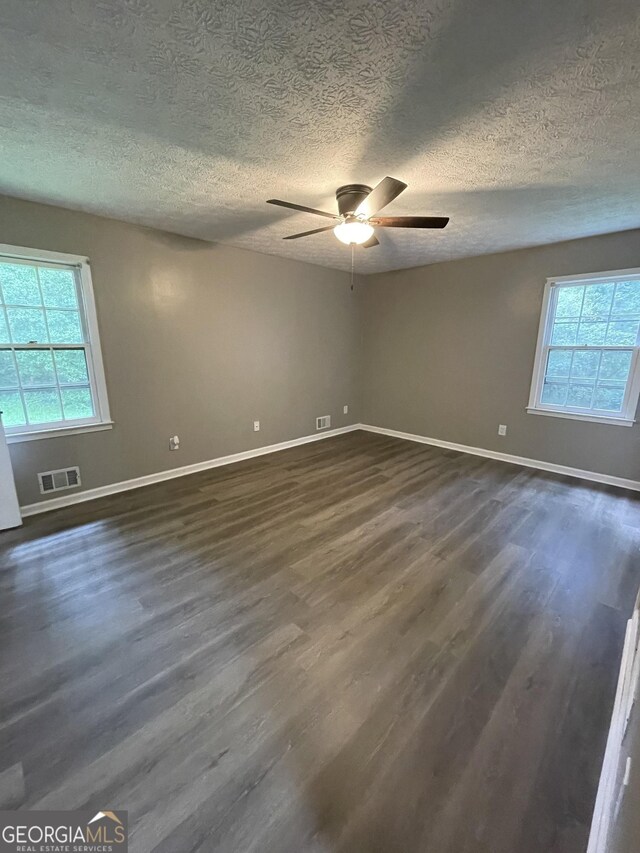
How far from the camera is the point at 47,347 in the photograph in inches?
119

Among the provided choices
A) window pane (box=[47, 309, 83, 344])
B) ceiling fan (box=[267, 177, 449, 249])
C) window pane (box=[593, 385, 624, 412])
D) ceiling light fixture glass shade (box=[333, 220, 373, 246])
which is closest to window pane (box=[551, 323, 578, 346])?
window pane (box=[593, 385, 624, 412])

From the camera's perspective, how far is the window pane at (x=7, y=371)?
9.28 ft

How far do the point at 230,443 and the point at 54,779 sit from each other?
336 centimetres

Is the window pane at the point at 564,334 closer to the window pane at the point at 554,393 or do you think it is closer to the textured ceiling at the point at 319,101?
the window pane at the point at 554,393

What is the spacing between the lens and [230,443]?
441 cm

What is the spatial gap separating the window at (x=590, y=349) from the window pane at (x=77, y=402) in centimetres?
487

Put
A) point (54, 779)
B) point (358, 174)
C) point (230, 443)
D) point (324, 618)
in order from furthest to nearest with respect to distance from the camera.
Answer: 1. point (230, 443)
2. point (358, 174)
3. point (324, 618)
4. point (54, 779)

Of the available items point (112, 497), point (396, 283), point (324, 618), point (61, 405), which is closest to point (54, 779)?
point (324, 618)

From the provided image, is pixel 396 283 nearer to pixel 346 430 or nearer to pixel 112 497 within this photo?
pixel 346 430

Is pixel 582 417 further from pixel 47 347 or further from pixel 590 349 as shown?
pixel 47 347

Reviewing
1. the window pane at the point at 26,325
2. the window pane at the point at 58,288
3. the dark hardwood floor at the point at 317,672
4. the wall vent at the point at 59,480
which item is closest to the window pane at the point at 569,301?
the dark hardwood floor at the point at 317,672

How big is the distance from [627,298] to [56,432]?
18.6 ft

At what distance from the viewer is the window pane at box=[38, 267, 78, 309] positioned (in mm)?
2962

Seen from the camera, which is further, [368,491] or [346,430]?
[346,430]
